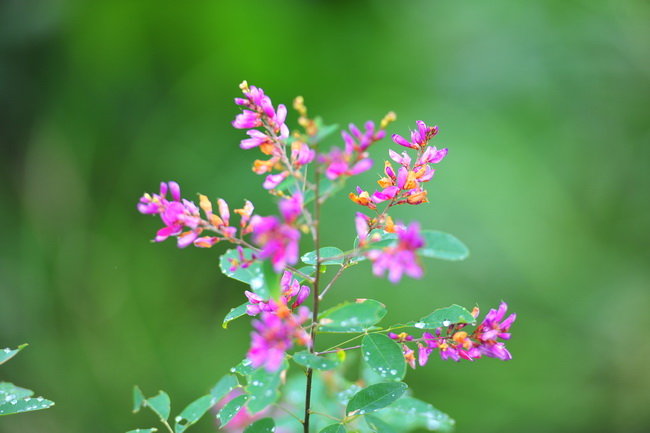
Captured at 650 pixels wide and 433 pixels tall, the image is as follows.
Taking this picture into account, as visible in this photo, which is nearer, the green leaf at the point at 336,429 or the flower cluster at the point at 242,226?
the flower cluster at the point at 242,226

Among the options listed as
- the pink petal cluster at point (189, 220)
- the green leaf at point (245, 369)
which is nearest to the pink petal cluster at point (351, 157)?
the pink petal cluster at point (189, 220)

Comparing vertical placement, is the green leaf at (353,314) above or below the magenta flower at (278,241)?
below

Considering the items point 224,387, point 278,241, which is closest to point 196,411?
point 224,387

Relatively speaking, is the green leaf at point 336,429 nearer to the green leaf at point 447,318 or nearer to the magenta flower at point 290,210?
the green leaf at point 447,318

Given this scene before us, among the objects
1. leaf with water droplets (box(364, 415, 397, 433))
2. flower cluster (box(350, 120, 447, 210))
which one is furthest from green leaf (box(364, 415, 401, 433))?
flower cluster (box(350, 120, 447, 210))

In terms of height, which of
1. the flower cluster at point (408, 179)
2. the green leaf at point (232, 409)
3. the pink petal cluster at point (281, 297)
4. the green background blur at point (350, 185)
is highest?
the green background blur at point (350, 185)

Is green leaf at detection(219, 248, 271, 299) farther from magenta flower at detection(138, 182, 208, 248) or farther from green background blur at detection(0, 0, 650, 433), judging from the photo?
green background blur at detection(0, 0, 650, 433)

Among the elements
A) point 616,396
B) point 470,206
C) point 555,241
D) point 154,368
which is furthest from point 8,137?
point 616,396
